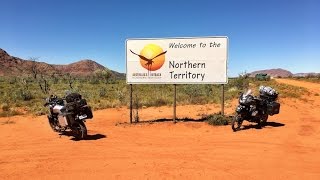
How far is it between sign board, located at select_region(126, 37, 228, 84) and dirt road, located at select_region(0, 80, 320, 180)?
1.91 m

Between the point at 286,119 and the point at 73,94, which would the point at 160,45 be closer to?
the point at 73,94

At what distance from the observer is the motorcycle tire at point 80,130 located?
37.4 ft

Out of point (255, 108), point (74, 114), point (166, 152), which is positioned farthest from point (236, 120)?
point (74, 114)

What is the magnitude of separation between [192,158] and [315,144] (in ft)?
11.3

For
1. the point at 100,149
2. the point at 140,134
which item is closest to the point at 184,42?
the point at 140,134

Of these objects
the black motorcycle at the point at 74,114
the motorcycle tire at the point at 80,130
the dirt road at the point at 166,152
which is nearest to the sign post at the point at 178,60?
the dirt road at the point at 166,152

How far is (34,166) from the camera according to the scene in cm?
823

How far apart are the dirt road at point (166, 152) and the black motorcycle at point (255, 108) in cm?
36

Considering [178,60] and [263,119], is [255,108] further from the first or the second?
[178,60]

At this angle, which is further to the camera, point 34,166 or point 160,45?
point 160,45

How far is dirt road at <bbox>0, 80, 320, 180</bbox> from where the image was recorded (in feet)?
24.8

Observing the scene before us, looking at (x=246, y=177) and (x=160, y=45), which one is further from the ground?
(x=160, y=45)

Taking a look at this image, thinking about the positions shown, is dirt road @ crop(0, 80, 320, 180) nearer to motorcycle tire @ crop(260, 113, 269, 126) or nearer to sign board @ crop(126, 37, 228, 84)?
motorcycle tire @ crop(260, 113, 269, 126)

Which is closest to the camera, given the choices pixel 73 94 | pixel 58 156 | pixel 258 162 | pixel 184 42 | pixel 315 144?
pixel 258 162
